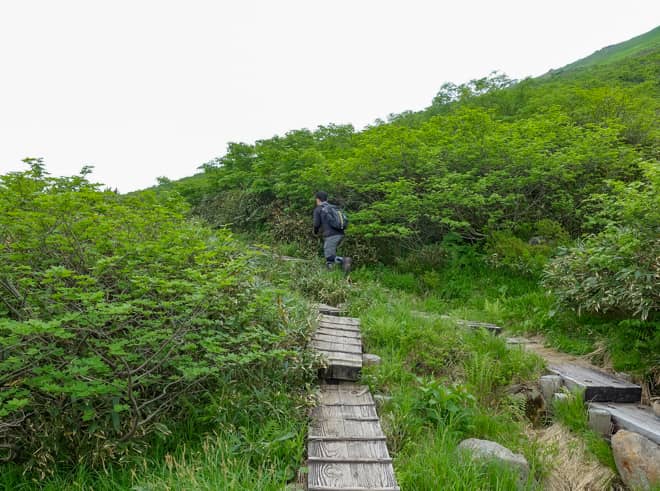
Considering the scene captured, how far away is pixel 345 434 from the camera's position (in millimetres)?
3053

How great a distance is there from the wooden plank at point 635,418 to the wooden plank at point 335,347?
243 cm

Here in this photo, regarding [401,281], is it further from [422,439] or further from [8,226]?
[8,226]

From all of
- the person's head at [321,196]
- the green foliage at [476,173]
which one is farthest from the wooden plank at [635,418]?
the person's head at [321,196]

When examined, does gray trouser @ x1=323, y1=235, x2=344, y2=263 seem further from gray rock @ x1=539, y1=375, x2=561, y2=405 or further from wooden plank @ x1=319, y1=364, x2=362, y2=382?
gray rock @ x1=539, y1=375, x2=561, y2=405

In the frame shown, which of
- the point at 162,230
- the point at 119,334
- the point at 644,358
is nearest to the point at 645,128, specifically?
the point at 644,358

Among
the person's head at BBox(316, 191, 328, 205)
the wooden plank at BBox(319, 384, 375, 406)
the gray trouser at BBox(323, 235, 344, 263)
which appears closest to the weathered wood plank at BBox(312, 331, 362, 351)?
the wooden plank at BBox(319, 384, 375, 406)

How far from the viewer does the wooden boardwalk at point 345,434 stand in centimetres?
253

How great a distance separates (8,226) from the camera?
122 inches

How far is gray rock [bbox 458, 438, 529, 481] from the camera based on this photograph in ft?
9.52

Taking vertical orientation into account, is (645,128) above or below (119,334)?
above

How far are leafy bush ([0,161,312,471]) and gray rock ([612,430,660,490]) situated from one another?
279cm

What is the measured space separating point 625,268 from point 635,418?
1850 millimetres

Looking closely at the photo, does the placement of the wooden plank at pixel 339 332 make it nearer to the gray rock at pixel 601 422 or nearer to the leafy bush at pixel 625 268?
the gray rock at pixel 601 422

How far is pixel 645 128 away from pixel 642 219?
6846 mm
